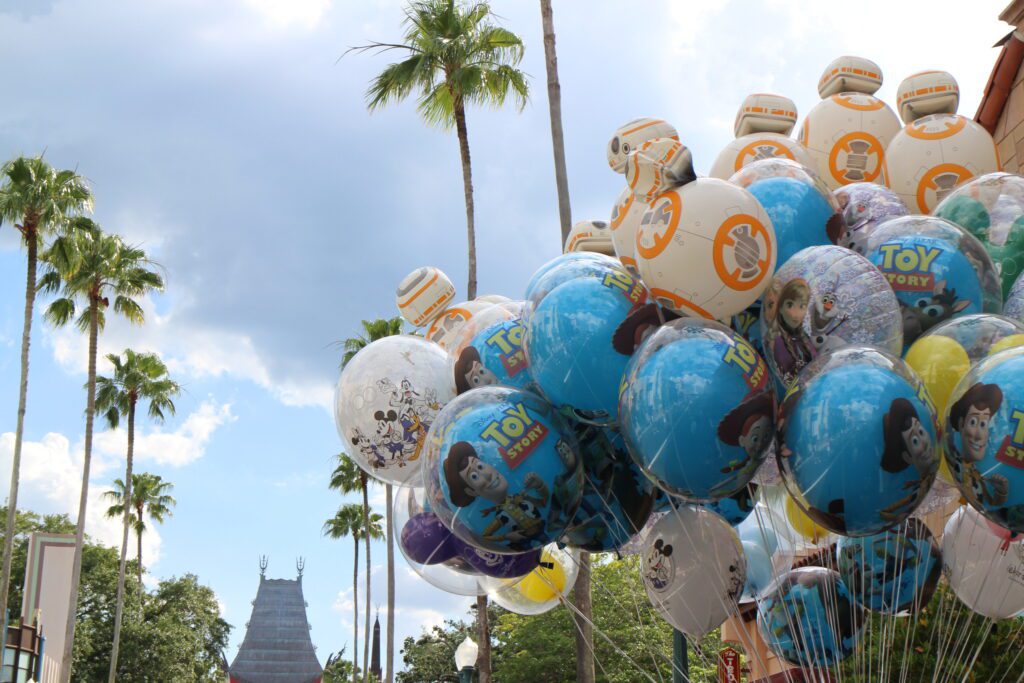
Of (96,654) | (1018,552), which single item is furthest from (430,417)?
(96,654)

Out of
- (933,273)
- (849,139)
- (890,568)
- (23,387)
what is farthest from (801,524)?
(23,387)

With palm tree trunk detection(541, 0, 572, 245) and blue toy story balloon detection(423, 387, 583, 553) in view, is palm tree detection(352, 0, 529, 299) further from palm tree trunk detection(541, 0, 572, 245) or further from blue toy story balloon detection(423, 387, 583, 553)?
blue toy story balloon detection(423, 387, 583, 553)

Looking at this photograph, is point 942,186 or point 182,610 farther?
point 182,610

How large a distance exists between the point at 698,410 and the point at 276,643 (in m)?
45.5

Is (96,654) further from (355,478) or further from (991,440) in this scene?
(991,440)

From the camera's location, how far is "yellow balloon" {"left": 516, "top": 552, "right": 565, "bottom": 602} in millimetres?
7359

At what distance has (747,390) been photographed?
15.7ft

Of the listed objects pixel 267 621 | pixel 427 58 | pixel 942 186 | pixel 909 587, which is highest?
pixel 427 58

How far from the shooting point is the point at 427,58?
56.5 ft

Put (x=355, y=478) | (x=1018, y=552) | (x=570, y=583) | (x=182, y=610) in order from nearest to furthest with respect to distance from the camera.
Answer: (x=1018, y=552) → (x=570, y=583) → (x=355, y=478) → (x=182, y=610)

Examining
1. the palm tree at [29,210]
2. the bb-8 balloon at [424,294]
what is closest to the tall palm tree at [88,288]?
the palm tree at [29,210]

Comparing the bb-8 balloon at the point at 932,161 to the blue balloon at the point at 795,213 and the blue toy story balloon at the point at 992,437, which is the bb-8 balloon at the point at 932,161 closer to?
the blue balloon at the point at 795,213

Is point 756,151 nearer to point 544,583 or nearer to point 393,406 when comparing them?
point 393,406

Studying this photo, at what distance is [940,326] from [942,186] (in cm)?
206
